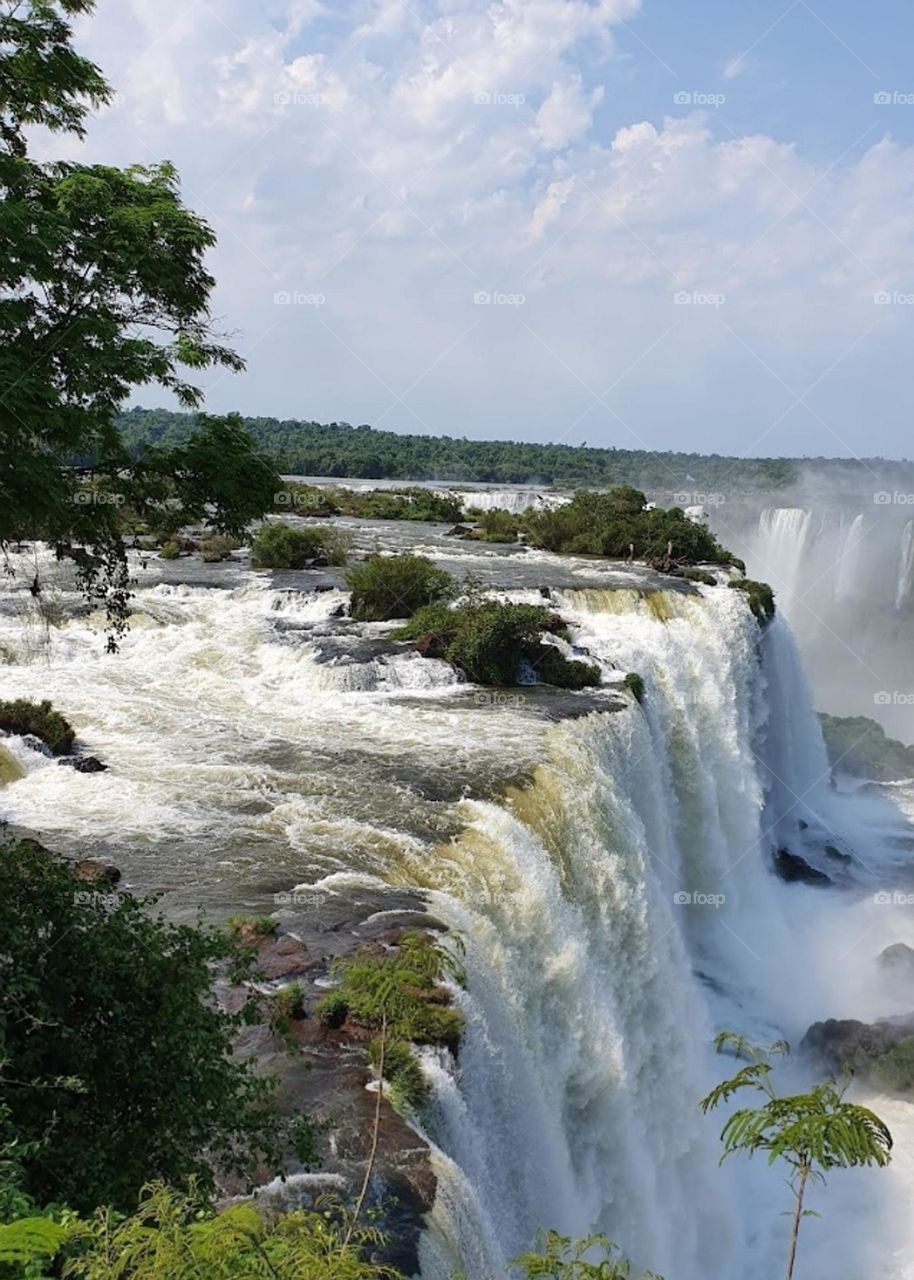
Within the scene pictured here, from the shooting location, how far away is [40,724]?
13922mm

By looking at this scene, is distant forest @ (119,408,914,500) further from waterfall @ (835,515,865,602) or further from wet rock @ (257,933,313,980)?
wet rock @ (257,933,313,980)

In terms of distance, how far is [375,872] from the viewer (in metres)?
10.6

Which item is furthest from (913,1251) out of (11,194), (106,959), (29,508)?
(11,194)

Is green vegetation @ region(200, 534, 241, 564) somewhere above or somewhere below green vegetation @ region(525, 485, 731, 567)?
below

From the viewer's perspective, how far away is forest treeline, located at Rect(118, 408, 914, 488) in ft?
246

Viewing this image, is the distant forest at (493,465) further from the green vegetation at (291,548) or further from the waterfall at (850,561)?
the green vegetation at (291,548)

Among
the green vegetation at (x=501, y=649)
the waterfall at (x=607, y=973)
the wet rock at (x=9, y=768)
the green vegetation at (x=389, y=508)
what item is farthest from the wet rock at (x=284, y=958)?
the green vegetation at (x=389, y=508)

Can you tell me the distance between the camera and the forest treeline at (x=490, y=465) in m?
74.9

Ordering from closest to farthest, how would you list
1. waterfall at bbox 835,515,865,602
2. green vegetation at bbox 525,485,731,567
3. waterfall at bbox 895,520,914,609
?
A: 1. green vegetation at bbox 525,485,731,567
2. waterfall at bbox 895,520,914,609
3. waterfall at bbox 835,515,865,602

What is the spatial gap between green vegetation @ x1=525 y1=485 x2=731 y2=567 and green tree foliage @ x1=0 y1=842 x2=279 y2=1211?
82.9 ft

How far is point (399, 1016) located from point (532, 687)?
1134cm

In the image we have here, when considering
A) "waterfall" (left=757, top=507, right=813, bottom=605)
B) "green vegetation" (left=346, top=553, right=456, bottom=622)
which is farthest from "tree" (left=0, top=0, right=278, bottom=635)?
"waterfall" (left=757, top=507, right=813, bottom=605)

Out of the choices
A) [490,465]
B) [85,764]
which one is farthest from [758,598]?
[490,465]

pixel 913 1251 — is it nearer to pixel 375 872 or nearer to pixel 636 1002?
pixel 636 1002
